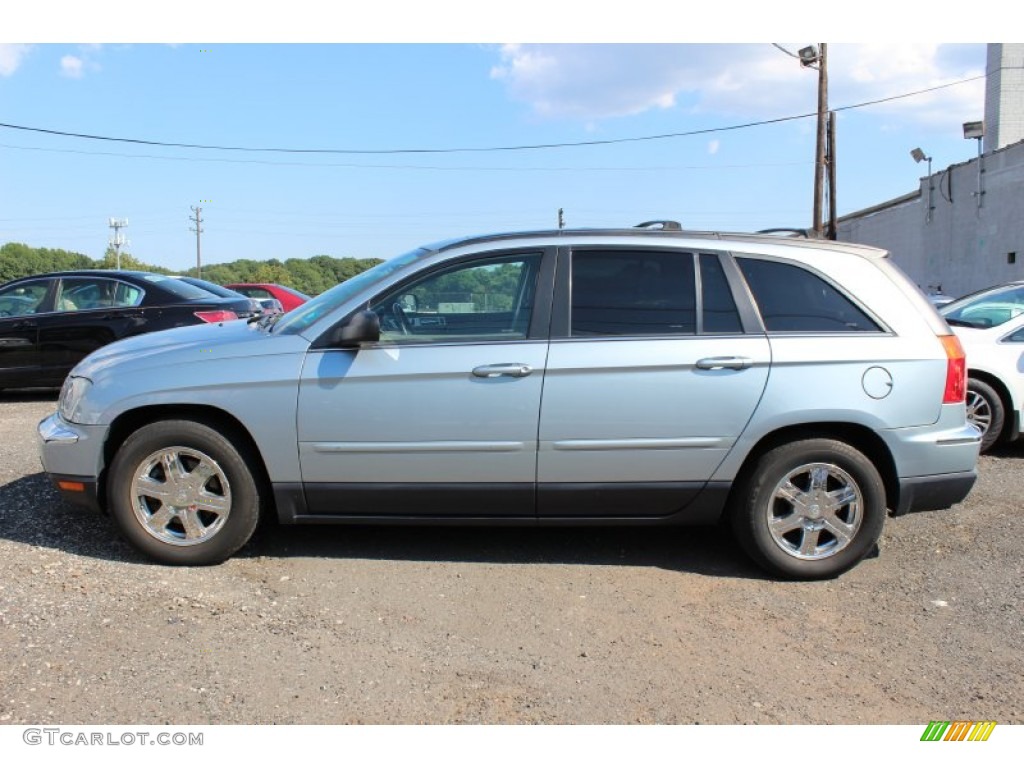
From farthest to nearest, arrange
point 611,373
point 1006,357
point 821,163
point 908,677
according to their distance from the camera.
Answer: point 821,163 < point 1006,357 < point 611,373 < point 908,677

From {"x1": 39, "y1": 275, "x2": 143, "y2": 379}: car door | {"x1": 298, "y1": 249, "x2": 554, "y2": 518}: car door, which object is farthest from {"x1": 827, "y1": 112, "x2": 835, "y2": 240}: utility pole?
{"x1": 298, "y1": 249, "x2": 554, "y2": 518}: car door

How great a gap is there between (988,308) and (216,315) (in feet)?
25.3

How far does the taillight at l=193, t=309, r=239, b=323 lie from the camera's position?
8.69 meters

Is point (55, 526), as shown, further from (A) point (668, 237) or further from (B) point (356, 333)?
(A) point (668, 237)

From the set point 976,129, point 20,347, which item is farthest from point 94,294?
point 976,129

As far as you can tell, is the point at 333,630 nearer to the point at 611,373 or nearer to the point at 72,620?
the point at 72,620

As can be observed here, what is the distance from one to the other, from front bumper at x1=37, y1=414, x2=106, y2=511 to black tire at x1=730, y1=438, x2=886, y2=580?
3.28m

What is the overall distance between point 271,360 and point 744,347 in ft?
7.77

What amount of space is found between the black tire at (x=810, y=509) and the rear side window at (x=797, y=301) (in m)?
0.60

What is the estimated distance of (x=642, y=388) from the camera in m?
3.89

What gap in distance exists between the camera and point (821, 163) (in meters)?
22.4

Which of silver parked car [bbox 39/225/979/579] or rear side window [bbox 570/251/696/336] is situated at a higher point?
rear side window [bbox 570/251/696/336]

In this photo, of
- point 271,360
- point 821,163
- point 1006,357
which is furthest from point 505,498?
point 821,163
